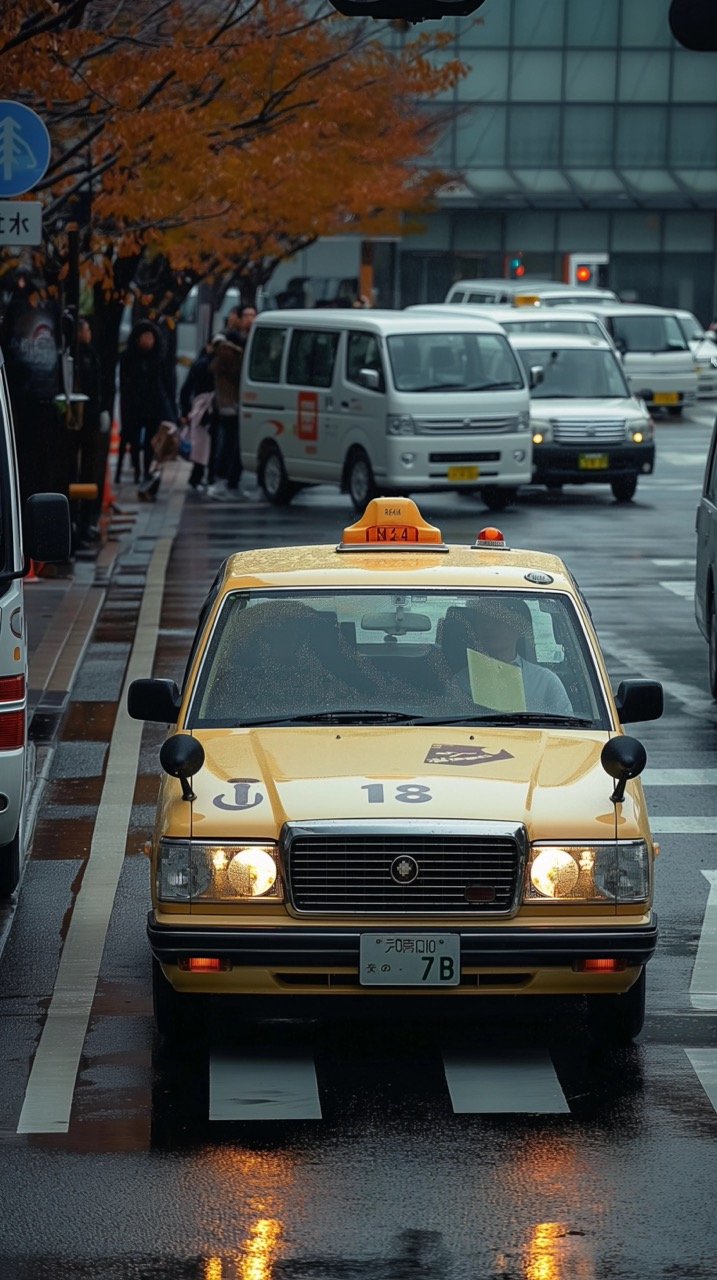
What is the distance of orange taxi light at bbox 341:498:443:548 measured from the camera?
9.27 m

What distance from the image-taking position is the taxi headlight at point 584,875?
6.89m

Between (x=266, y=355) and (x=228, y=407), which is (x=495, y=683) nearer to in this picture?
(x=266, y=355)

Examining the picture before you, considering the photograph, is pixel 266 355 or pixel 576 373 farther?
pixel 576 373

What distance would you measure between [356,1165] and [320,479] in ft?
69.3

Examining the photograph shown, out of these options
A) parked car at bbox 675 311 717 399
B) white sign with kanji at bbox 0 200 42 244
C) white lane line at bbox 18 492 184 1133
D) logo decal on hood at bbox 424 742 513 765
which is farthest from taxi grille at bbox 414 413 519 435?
parked car at bbox 675 311 717 399

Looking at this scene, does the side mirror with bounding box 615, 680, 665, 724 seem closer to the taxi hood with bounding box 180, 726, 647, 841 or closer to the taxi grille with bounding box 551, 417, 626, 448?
the taxi hood with bounding box 180, 726, 647, 841

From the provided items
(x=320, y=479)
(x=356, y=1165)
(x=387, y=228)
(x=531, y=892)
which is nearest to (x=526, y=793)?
(x=531, y=892)

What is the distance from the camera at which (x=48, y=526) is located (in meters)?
9.15

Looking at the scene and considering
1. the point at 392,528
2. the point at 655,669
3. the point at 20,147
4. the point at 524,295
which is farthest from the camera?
the point at 524,295

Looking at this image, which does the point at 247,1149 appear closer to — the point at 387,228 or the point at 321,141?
the point at 321,141

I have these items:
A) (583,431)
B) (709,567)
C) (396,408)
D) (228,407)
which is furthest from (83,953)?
(228,407)

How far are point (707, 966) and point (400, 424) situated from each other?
1790 centimetres

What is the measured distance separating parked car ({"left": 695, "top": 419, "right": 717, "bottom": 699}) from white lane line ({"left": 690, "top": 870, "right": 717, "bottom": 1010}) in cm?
528

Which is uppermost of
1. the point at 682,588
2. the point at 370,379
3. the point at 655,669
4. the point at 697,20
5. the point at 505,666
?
the point at 697,20
